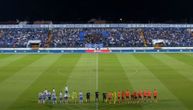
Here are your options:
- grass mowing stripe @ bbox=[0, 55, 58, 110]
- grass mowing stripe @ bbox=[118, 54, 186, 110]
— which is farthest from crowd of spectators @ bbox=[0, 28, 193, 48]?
grass mowing stripe @ bbox=[0, 55, 58, 110]

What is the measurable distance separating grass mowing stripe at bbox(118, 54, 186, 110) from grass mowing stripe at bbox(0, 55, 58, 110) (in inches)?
313

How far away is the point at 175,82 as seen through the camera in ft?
113

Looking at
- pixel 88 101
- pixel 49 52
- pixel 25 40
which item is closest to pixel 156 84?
→ pixel 88 101

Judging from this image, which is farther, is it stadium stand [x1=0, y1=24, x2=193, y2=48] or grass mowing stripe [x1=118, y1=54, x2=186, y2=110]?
stadium stand [x1=0, y1=24, x2=193, y2=48]

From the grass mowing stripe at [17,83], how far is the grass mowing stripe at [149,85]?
26.1 ft

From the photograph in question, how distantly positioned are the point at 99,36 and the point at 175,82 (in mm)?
50062

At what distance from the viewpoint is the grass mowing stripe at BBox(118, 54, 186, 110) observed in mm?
24891

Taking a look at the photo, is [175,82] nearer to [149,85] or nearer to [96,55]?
[149,85]

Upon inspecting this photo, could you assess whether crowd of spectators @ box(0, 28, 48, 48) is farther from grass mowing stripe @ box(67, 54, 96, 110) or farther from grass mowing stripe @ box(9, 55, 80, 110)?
grass mowing stripe @ box(67, 54, 96, 110)

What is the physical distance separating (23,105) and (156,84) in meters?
11.9

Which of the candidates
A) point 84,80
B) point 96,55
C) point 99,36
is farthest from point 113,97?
point 99,36

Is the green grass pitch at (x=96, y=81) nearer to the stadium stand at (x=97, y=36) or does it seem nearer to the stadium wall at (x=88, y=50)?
the stadium wall at (x=88, y=50)

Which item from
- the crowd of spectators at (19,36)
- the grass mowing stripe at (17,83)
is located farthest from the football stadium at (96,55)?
the crowd of spectators at (19,36)

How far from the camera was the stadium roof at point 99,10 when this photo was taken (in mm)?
91794
